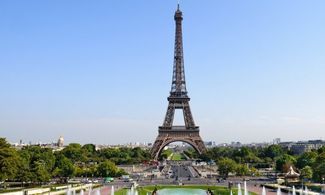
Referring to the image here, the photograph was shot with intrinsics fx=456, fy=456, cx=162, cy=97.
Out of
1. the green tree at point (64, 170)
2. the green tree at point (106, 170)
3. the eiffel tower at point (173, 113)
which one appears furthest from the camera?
the eiffel tower at point (173, 113)

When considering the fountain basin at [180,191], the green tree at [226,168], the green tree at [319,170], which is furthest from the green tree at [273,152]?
the fountain basin at [180,191]

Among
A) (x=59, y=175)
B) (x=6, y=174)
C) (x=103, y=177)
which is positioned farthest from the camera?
(x=103, y=177)

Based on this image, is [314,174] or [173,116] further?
[173,116]

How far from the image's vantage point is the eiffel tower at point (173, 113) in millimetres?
77750

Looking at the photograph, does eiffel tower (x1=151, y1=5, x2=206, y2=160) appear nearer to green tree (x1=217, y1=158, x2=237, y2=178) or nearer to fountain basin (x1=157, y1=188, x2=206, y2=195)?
green tree (x1=217, y1=158, x2=237, y2=178)

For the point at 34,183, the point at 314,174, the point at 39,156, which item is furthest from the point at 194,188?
the point at 39,156

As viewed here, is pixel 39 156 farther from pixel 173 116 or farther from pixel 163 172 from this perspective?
pixel 173 116

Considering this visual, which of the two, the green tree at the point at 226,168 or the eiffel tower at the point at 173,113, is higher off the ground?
the eiffel tower at the point at 173,113

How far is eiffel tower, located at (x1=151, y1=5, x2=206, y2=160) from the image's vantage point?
255ft

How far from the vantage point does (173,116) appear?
260 ft

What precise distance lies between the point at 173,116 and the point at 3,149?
4143 centimetres

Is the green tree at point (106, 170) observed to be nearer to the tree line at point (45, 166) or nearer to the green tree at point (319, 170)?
the tree line at point (45, 166)

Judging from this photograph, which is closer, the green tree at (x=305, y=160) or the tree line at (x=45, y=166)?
the tree line at (x=45, y=166)

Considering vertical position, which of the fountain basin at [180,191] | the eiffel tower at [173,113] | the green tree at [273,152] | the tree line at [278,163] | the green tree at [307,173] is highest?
the eiffel tower at [173,113]
